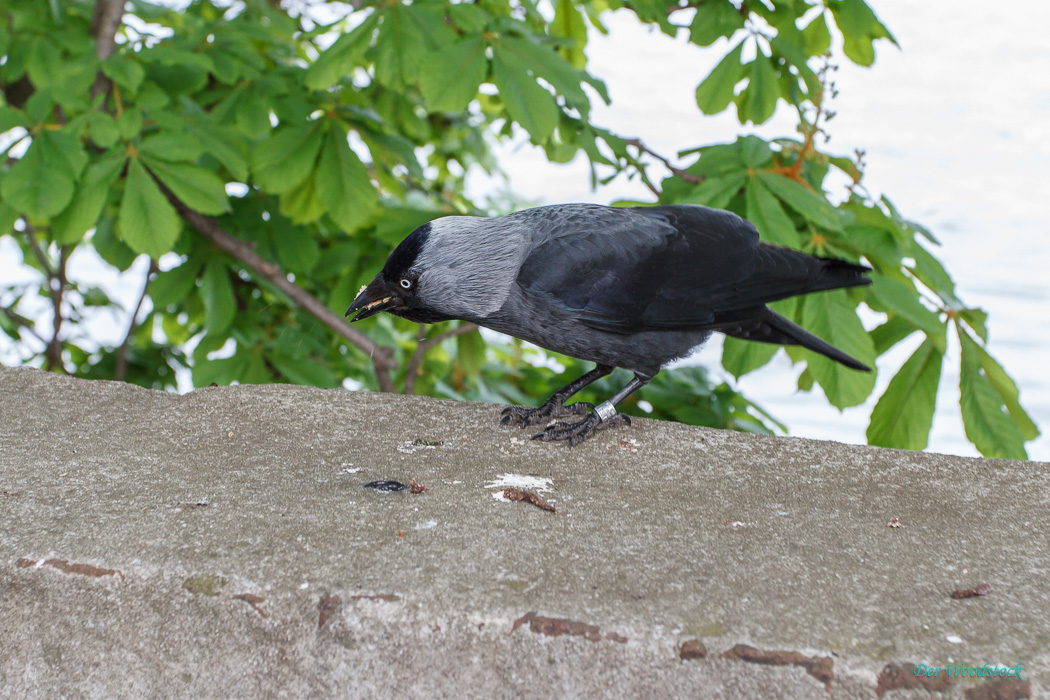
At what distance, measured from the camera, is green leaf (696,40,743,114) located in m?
2.78

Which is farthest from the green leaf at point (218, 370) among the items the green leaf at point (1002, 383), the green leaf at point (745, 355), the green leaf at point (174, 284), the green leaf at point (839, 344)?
the green leaf at point (1002, 383)

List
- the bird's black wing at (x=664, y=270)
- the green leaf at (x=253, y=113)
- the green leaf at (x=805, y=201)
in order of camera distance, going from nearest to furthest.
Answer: the bird's black wing at (x=664, y=270), the green leaf at (x=805, y=201), the green leaf at (x=253, y=113)

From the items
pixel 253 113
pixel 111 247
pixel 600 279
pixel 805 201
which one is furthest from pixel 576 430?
pixel 111 247

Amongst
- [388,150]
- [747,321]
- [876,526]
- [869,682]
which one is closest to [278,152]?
[388,150]

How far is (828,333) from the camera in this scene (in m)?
2.40

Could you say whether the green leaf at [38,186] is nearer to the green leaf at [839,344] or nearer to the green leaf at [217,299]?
the green leaf at [217,299]

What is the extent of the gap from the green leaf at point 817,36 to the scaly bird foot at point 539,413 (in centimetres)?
143

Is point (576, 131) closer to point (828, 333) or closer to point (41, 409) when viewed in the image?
point (828, 333)

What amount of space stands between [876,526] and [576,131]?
1.63 meters

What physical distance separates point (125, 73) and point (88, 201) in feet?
1.26

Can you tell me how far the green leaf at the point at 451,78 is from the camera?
2.47 meters

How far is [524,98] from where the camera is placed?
2482mm

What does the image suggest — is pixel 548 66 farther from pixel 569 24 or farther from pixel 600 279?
pixel 569 24

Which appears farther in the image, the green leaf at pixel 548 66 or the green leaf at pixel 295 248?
the green leaf at pixel 295 248
